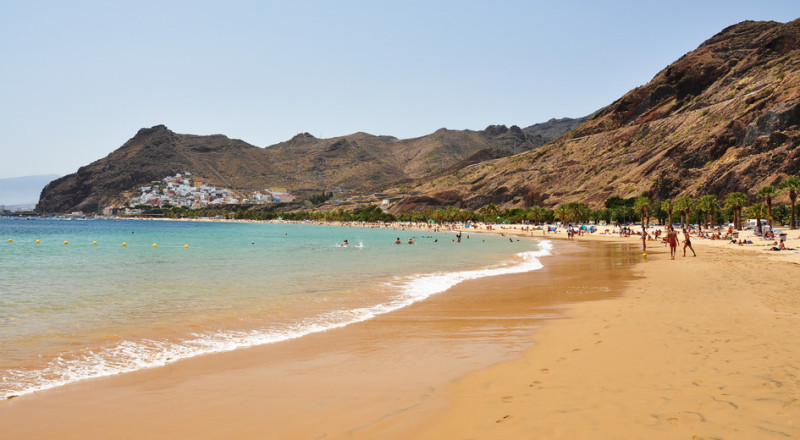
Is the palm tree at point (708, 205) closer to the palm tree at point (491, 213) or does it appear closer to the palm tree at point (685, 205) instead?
the palm tree at point (685, 205)

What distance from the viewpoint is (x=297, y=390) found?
7.21 m

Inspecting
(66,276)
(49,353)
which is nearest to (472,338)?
(49,353)

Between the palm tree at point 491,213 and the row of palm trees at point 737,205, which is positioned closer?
the row of palm trees at point 737,205

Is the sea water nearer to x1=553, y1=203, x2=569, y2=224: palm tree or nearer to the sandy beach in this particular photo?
the sandy beach

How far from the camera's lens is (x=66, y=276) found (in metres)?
24.0

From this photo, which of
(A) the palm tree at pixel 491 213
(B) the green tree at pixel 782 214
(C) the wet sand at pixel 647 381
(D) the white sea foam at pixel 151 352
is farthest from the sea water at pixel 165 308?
(A) the palm tree at pixel 491 213

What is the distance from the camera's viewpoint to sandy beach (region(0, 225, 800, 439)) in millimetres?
5629

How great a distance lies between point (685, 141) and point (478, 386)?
4898 inches

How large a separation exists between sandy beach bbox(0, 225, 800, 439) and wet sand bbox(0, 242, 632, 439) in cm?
3

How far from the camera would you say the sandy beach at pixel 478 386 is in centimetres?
563

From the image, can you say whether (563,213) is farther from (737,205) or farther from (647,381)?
(647,381)

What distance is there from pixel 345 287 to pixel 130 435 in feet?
47.1

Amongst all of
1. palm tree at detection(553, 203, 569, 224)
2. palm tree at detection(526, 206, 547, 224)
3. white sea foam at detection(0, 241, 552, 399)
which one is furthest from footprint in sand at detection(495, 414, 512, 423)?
palm tree at detection(526, 206, 547, 224)

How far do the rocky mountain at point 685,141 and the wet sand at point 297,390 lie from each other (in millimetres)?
93613
